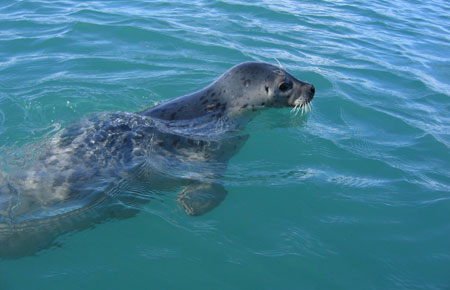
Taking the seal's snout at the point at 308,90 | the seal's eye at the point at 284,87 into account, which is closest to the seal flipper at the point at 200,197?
the seal's eye at the point at 284,87

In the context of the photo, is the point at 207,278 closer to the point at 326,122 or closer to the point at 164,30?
the point at 326,122

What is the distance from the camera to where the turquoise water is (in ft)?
11.7

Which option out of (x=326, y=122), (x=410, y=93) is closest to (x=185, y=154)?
(x=326, y=122)

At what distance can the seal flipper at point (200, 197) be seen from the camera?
4113 millimetres

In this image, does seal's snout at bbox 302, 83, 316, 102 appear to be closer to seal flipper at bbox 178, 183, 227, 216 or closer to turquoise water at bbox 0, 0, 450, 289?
turquoise water at bbox 0, 0, 450, 289

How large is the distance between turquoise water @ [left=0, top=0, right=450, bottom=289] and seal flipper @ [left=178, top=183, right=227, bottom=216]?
99mm

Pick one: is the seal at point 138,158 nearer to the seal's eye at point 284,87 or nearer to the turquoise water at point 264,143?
the seal's eye at point 284,87

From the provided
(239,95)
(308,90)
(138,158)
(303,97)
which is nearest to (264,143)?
(239,95)

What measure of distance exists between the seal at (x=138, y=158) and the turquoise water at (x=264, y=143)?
0.64 feet

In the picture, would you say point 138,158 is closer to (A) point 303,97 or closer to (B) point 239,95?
(B) point 239,95

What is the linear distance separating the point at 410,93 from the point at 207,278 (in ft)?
19.2

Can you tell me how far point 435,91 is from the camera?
762 centimetres

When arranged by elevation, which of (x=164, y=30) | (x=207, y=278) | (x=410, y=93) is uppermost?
(x=164, y=30)

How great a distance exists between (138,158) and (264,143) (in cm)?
177
